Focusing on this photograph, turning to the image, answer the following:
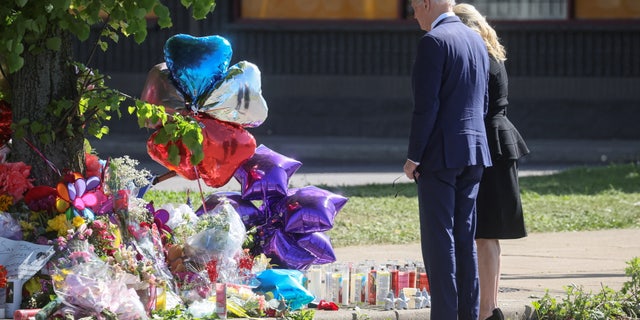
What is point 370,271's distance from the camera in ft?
22.6

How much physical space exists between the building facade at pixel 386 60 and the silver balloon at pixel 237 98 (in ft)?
37.1

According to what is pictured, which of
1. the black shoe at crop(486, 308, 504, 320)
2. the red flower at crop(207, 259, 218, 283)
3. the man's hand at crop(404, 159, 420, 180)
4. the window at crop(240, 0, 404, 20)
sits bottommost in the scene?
the black shoe at crop(486, 308, 504, 320)

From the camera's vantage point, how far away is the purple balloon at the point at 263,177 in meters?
7.25

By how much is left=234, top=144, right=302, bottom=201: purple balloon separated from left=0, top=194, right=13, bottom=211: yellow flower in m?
1.49

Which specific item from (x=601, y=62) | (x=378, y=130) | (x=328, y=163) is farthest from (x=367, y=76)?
(x=601, y=62)

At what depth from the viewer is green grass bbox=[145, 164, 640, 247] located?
988 cm

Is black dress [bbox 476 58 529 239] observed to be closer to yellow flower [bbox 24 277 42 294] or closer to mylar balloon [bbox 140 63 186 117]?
mylar balloon [bbox 140 63 186 117]

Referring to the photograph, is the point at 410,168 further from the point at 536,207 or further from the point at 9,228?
the point at 536,207

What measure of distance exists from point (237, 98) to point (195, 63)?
12.0 inches

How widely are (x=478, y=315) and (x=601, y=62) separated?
1220cm

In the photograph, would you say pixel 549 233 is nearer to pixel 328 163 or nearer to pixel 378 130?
pixel 328 163

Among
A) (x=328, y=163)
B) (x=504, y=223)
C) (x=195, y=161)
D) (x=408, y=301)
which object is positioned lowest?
(x=328, y=163)

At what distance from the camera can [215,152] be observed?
671cm

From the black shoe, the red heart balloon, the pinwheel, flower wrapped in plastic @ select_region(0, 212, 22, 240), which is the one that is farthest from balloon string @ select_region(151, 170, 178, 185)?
the black shoe
